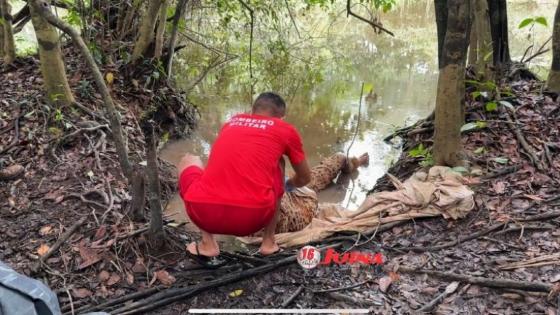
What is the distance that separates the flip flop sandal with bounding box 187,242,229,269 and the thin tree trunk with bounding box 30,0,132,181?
689 millimetres

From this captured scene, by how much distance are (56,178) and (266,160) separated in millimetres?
1928

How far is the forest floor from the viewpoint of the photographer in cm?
272

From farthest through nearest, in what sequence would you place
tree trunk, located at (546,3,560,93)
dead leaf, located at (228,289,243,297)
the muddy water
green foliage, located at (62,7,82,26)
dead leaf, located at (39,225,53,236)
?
the muddy water
green foliage, located at (62,7,82,26)
tree trunk, located at (546,3,560,93)
dead leaf, located at (39,225,53,236)
dead leaf, located at (228,289,243,297)

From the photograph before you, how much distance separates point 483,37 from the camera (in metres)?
5.01

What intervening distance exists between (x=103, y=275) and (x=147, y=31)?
362cm

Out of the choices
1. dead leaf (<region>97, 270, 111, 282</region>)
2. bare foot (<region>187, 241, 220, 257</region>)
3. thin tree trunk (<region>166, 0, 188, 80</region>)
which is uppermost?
thin tree trunk (<region>166, 0, 188, 80</region>)

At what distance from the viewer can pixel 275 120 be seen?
120 inches

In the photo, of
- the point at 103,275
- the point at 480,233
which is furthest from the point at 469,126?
the point at 103,275

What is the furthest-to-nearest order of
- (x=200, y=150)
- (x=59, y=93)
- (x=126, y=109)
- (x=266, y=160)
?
(x=200, y=150) → (x=126, y=109) → (x=59, y=93) → (x=266, y=160)

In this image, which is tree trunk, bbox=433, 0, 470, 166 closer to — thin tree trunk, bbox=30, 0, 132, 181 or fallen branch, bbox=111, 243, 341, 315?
fallen branch, bbox=111, 243, 341, 315

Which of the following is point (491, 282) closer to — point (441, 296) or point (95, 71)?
point (441, 296)

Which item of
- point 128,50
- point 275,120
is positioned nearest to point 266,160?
point 275,120

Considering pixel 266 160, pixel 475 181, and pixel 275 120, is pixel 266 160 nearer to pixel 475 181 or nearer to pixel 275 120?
pixel 275 120

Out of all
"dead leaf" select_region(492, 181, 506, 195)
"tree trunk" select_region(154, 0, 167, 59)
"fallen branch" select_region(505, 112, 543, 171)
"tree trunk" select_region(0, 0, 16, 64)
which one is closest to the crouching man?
"dead leaf" select_region(492, 181, 506, 195)
